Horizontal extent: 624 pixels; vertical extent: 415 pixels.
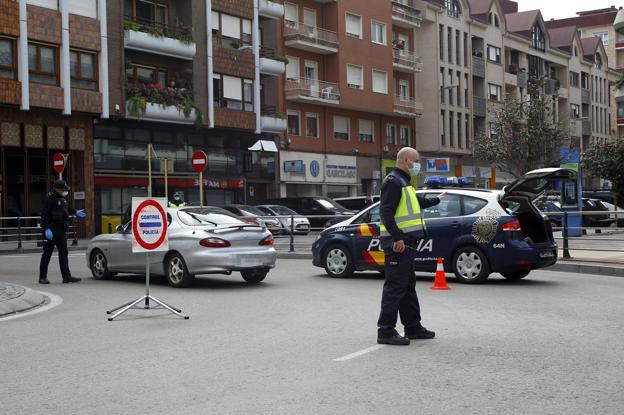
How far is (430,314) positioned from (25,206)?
2557cm

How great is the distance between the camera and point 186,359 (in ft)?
24.3

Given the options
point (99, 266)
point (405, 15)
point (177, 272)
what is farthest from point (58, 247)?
point (405, 15)

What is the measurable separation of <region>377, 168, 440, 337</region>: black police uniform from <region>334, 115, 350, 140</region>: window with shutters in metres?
40.0

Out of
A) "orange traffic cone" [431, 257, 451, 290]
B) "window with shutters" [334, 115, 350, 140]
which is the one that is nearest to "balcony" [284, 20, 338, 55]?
"window with shutters" [334, 115, 350, 140]

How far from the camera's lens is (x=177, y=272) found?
13.7 m

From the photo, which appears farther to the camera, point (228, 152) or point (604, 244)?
point (228, 152)

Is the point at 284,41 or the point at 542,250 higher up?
the point at 284,41

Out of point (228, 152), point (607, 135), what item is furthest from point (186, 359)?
point (607, 135)

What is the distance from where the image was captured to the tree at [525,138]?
44.1 meters

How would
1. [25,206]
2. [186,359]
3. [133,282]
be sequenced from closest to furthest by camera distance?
[186,359] < [133,282] < [25,206]

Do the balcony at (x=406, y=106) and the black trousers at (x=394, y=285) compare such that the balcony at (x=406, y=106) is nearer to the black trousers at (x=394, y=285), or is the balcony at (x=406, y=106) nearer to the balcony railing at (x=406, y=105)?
the balcony railing at (x=406, y=105)

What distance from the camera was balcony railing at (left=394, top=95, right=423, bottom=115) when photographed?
171 ft

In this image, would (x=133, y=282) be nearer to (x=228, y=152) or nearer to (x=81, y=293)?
(x=81, y=293)

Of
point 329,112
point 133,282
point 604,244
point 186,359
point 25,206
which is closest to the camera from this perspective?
point 186,359
